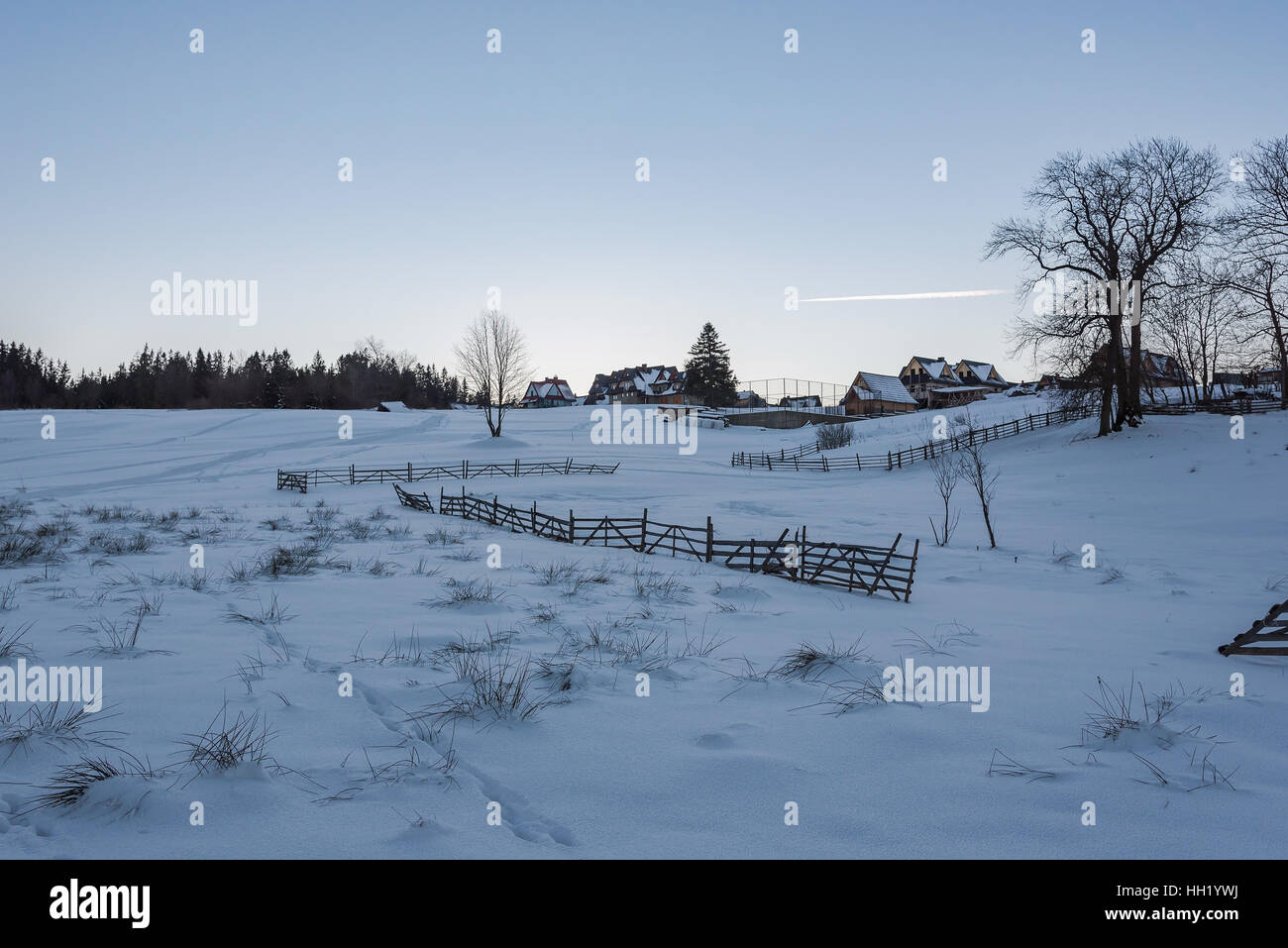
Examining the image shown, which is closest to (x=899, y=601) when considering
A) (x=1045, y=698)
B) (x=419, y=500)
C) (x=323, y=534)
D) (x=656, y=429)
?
(x=1045, y=698)

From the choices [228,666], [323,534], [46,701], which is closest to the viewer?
[46,701]

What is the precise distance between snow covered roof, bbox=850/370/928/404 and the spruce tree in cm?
1885

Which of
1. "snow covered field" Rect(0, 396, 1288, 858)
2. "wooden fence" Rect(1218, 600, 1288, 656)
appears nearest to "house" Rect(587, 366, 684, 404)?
"snow covered field" Rect(0, 396, 1288, 858)

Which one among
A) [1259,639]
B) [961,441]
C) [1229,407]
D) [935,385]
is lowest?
[1259,639]

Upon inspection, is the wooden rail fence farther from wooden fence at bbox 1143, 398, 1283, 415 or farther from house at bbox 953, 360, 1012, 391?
house at bbox 953, 360, 1012, 391

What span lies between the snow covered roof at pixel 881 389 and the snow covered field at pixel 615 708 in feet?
231

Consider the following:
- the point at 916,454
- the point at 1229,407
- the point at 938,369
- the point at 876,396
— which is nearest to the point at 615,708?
the point at 916,454

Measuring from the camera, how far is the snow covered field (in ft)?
13.1

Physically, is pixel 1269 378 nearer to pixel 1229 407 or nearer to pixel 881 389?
pixel 881 389

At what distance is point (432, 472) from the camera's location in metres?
47.3

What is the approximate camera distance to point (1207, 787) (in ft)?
15.4

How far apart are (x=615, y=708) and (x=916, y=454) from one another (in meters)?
48.7
